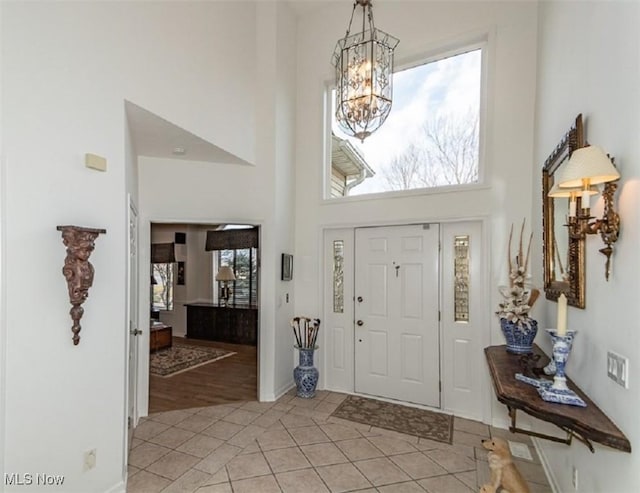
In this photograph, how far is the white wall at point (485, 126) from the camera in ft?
11.7

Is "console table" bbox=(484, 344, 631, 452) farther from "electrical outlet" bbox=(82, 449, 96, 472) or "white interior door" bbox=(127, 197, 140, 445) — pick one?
"white interior door" bbox=(127, 197, 140, 445)

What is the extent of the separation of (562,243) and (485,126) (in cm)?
183

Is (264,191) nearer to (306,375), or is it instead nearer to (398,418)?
(306,375)

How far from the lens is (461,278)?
3.88 metres

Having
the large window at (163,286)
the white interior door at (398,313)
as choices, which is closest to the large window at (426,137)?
the white interior door at (398,313)

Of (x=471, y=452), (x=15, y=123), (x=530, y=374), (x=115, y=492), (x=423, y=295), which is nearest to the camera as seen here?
(x=15, y=123)

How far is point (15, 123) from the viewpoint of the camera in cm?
201

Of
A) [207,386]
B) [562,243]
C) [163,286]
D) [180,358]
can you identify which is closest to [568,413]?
[562,243]

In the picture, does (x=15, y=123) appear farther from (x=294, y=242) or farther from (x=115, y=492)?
(x=294, y=242)

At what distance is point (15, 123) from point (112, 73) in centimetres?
74

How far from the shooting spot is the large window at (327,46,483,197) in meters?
3.93

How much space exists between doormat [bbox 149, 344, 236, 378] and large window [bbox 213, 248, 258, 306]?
52.3 inches

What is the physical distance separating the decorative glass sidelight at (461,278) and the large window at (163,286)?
6494mm

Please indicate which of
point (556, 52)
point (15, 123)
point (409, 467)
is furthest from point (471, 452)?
point (15, 123)
